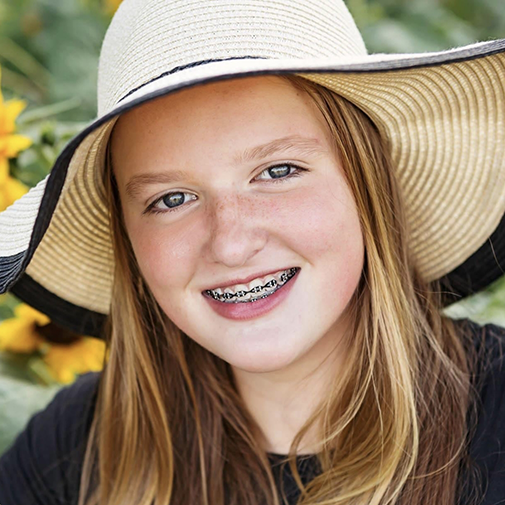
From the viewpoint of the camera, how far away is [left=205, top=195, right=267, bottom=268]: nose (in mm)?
1358

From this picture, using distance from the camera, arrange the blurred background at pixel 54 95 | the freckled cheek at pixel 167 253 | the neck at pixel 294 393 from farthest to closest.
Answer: the blurred background at pixel 54 95, the neck at pixel 294 393, the freckled cheek at pixel 167 253

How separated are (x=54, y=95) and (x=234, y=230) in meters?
1.33

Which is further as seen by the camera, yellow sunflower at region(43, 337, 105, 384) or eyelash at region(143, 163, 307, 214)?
yellow sunflower at region(43, 337, 105, 384)

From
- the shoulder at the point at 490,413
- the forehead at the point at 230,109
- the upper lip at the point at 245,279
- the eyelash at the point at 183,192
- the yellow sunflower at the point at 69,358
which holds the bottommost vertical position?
the shoulder at the point at 490,413

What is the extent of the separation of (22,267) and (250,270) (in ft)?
1.12

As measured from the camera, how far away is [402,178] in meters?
1.61

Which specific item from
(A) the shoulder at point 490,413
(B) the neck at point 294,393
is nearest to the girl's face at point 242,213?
(B) the neck at point 294,393

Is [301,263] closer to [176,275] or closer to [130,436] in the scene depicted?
[176,275]

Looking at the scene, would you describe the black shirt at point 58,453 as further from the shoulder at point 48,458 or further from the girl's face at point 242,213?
the girl's face at point 242,213

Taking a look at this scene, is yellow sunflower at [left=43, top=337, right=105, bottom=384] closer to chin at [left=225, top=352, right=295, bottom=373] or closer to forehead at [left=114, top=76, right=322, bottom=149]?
chin at [left=225, top=352, right=295, bottom=373]

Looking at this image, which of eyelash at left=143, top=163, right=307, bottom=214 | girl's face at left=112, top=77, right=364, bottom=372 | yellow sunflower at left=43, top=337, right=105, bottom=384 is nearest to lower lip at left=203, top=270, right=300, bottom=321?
girl's face at left=112, top=77, right=364, bottom=372

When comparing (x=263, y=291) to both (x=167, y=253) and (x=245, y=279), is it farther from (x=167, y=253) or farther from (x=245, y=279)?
(x=167, y=253)

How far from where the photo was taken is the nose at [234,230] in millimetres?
Answer: 1358

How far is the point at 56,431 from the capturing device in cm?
180
